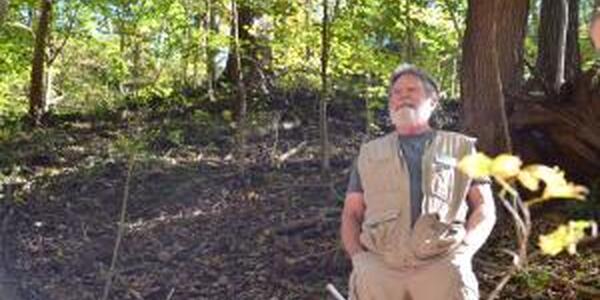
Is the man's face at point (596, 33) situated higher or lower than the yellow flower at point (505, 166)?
higher

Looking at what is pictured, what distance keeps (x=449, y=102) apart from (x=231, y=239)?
17.4 feet

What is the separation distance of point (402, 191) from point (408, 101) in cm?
38

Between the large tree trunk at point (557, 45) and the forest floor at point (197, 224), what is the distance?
1704mm

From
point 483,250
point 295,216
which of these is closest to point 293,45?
point 295,216

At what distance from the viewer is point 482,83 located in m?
7.34

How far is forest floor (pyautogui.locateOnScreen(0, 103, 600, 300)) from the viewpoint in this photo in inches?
281

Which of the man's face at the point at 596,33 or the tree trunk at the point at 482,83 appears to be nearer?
the man's face at the point at 596,33

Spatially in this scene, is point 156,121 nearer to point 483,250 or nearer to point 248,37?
point 248,37

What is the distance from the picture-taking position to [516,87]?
26.3 feet

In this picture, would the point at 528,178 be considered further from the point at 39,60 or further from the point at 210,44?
the point at 39,60

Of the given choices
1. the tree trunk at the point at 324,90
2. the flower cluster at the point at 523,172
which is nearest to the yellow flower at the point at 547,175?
the flower cluster at the point at 523,172

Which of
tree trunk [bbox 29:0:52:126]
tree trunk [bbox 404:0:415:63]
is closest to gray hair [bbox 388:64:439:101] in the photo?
tree trunk [bbox 404:0:415:63]

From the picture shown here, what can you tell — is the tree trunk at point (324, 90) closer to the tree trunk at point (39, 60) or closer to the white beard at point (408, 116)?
the white beard at point (408, 116)

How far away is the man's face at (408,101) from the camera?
4.20 meters
